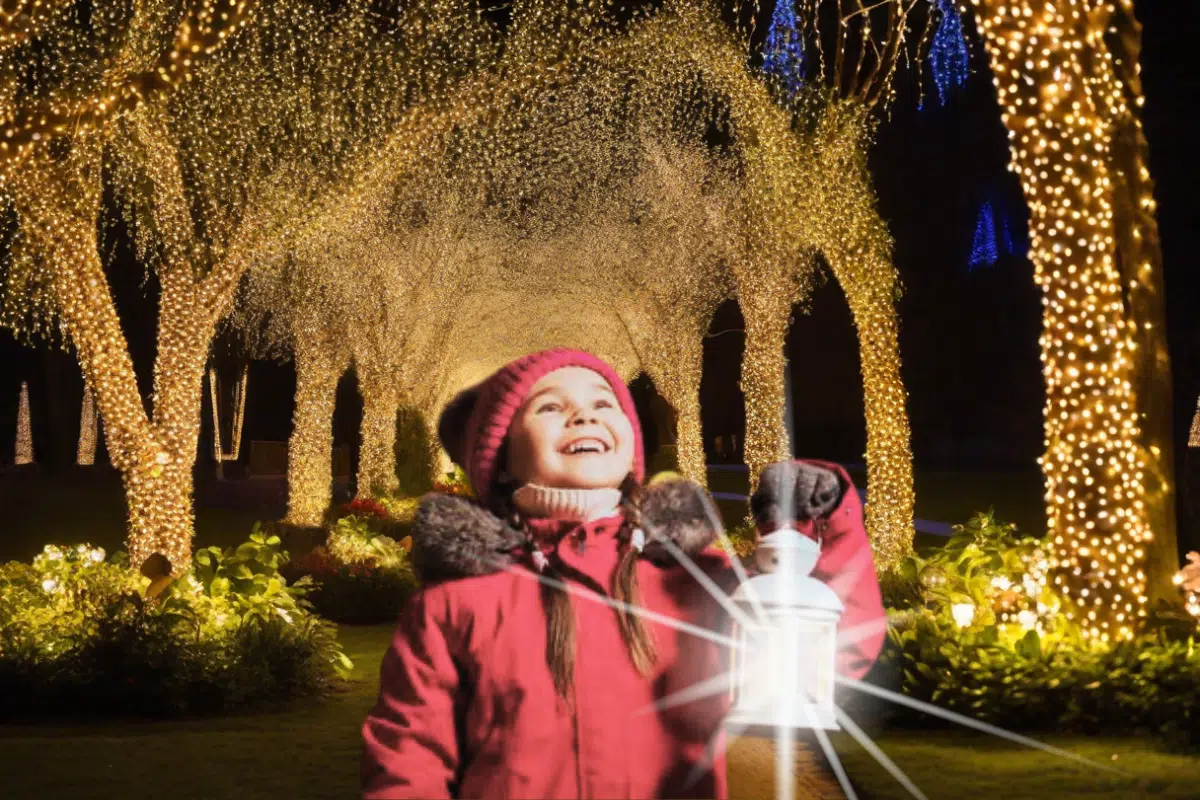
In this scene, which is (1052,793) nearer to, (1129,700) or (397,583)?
(1129,700)

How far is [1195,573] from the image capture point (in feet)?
29.2

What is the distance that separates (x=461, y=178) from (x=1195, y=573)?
2257 cm

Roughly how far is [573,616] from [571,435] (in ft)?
1.23

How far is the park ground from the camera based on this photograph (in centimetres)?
736

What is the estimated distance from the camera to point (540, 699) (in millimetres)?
2822

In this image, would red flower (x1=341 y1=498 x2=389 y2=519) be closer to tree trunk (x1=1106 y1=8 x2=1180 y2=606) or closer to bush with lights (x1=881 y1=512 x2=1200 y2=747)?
bush with lights (x1=881 y1=512 x2=1200 y2=747)

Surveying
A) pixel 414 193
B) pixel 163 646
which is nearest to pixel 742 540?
pixel 163 646

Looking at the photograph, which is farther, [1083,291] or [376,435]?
[376,435]

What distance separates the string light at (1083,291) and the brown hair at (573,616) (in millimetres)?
6883

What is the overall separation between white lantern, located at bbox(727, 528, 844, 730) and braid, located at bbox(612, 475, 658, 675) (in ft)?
1.76

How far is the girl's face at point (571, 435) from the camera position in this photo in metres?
2.92

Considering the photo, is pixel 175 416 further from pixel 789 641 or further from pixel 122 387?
pixel 789 641

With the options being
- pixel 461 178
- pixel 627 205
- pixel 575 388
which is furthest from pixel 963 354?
pixel 575 388

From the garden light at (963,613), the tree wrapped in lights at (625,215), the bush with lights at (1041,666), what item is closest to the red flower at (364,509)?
the tree wrapped in lights at (625,215)
